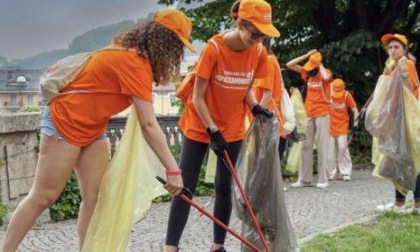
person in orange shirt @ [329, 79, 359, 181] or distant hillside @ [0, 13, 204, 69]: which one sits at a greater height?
distant hillside @ [0, 13, 204, 69]

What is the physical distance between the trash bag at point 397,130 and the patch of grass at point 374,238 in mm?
461

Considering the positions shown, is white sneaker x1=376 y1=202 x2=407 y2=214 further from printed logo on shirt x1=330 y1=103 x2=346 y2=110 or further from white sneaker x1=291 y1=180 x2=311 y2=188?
printed logo on shirt x1=330 y1=103 x2=346 y2=110

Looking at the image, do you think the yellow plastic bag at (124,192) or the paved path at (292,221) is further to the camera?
the paved path at (292,221)

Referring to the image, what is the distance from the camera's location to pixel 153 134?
4.29 m

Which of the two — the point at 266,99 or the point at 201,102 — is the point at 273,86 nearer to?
the point at 266,99

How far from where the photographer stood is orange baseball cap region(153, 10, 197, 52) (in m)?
4.35

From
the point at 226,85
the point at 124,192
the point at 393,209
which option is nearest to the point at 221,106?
the point at 226,85

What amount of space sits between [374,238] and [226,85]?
2030 mm

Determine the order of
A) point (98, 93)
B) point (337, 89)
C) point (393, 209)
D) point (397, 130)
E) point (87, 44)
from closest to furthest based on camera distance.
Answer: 1. point (98, 93)
2. point (397, 130)
3. point (393, 209)
4. point (337, 89)
5. point (87, 44)

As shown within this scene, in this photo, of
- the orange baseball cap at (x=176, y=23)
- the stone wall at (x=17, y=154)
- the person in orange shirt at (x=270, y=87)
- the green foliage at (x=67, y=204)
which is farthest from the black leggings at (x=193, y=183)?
the green foliage at (x=67, y=204)

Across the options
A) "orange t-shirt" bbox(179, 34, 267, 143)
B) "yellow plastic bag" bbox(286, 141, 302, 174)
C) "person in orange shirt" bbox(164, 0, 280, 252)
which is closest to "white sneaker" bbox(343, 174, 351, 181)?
"yellow plastic bag" bbox(286, 141, 302, 174)

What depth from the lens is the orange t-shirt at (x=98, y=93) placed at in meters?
4.30

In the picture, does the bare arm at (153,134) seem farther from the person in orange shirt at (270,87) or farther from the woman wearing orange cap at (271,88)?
the woman wearing orange cap at (271,88)

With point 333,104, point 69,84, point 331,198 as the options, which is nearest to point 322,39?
point 333,104
